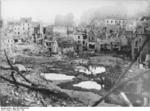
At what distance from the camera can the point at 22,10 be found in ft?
7.30

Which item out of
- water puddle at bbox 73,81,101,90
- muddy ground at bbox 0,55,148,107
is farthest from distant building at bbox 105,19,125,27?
water puddle at bbox 73,81,101,90

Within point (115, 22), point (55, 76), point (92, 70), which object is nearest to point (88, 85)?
point (92, 70)

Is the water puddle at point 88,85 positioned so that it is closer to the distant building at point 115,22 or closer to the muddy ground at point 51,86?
the muddy ground at point 51,86

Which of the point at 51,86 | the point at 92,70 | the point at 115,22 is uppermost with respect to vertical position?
the point at 115,22

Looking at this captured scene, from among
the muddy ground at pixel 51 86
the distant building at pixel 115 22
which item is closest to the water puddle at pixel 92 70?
the muddy ground at pixel 51 86

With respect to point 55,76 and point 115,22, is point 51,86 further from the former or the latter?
point 115,22

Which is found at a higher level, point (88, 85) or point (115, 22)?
point (115, 22)

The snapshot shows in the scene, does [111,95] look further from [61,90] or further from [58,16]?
[58,16]

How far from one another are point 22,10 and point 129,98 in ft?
3.36

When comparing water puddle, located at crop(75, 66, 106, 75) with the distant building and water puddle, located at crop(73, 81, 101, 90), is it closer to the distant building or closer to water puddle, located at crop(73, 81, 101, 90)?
water puddle, located at crop(73, 81, 101, 90)

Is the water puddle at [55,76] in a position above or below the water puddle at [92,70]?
below

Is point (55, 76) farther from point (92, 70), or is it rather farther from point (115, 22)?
point (115, 22)

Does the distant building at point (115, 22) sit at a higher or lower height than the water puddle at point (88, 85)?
higher

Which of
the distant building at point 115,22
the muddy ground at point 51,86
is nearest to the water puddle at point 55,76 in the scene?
the muddy ground at point 51,86
